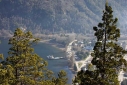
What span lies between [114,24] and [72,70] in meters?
76.8

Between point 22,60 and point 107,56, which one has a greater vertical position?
point 107,56

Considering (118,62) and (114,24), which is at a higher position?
(114,24)

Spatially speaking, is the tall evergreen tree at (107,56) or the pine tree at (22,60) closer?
the tall evergreen tree at (107,56)

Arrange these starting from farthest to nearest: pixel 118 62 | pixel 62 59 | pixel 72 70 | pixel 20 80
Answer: pixel 62 59, pixel 72 70, pixel 20 80, pixel 118 62

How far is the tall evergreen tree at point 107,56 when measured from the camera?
447 inches

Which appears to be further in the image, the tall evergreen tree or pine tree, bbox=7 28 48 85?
pine tree, bbox=7 28 48 85

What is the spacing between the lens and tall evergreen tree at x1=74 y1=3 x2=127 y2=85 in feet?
37.2

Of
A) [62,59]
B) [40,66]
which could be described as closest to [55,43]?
[62,59]

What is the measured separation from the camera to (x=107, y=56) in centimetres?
1168

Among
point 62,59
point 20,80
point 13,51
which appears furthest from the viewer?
point 62,59

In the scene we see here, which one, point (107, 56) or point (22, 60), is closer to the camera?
point (107, 56)

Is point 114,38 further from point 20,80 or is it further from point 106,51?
point 20,80

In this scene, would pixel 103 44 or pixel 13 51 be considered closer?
pixel 103 44

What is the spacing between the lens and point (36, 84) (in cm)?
1384
